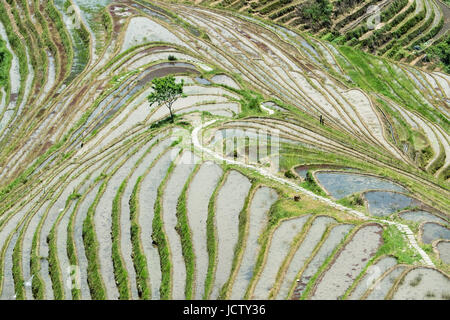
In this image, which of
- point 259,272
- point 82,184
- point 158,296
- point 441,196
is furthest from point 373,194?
point 82,184

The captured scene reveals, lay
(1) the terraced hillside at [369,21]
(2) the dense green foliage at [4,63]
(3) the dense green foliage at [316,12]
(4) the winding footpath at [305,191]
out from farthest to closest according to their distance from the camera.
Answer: (3) the dense green foliage at [316,12], (1) the terraced hillside at [369,21], (2) the dense green foliage at [4,63], (4) the winding footpath at [305,191]

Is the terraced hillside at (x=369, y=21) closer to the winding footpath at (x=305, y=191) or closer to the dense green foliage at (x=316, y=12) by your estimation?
the dense green foliage at (x=316, y=12)

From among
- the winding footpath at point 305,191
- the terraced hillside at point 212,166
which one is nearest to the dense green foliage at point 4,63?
the terraced hillside at point 212,166

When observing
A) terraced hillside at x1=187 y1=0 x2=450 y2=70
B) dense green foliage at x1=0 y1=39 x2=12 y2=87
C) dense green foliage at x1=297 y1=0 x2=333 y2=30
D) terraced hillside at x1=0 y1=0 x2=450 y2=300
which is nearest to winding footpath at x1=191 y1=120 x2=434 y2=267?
terraced hillside at x1=0 y1=0 x2=450 y2=300

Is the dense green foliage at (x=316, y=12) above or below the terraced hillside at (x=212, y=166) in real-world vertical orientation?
above
